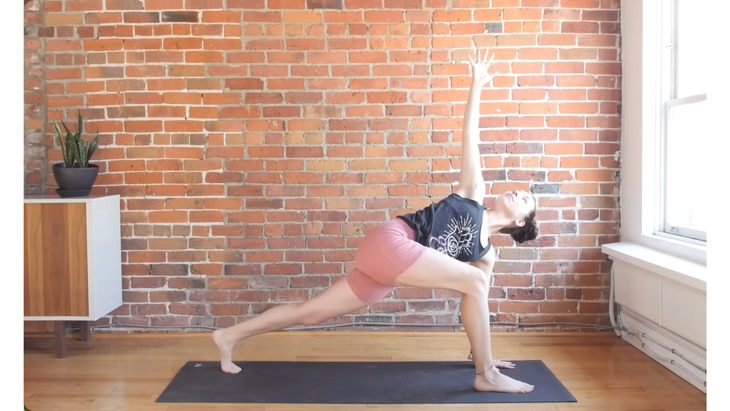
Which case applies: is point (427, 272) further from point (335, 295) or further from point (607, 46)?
point (607, 46)

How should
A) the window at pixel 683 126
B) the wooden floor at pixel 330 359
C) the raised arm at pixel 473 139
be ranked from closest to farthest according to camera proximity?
the wooden floor at pixel 330 359 < the raised arm at pixel 473 139 < the window at pixel 683 126

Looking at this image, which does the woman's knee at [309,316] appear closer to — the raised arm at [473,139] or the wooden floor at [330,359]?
the wooden floor at [330,359]

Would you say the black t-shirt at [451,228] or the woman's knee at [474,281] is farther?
the black t-shirt at [451,228]

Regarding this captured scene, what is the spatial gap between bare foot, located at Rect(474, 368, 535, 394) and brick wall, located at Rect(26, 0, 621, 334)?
1059 mm

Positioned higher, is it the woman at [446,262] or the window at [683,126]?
the window at [683,126]

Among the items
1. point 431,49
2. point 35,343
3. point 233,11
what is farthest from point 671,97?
point 35,343

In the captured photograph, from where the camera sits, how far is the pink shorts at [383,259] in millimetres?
2801

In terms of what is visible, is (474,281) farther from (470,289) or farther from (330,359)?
(330,359)

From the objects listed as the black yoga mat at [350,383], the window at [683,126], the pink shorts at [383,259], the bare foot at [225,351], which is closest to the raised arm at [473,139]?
the pink shorts at [383,259]

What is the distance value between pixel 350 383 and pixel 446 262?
785 millimetres

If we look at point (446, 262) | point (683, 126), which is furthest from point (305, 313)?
point (683, 126)

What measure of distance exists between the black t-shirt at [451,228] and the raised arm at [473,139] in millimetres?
138

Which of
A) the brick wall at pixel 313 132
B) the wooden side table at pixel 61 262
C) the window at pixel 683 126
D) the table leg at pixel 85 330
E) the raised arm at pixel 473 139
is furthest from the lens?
the brick wall at pixel 313 132

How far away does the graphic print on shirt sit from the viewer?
298 centimetres
